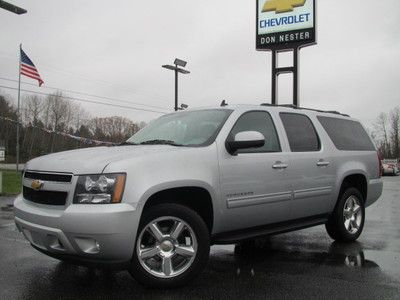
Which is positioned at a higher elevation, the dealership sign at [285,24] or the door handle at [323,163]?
the dealership sign at [285,24]

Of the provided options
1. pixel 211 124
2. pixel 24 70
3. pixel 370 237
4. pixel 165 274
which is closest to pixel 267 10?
pixel 24 70

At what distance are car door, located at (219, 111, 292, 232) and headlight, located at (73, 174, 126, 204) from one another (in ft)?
3.88

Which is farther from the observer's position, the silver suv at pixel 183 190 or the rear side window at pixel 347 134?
the rear side window at pixel 347 134

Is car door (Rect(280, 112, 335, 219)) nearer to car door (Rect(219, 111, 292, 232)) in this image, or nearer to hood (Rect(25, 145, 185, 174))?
car door (Rect(219, 111, 292, 232))

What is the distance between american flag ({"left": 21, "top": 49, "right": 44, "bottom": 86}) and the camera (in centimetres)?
2597

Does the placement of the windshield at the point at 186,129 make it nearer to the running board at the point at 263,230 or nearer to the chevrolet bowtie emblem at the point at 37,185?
the running board at the point at 263,230

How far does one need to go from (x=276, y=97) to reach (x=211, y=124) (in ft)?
52.4

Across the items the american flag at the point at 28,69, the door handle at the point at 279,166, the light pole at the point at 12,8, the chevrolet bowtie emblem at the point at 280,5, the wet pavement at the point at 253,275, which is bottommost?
the wet pavement at the point at 253,275

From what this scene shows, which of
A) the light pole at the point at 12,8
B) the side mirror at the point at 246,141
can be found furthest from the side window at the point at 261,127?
the light pole at the point at 12,8

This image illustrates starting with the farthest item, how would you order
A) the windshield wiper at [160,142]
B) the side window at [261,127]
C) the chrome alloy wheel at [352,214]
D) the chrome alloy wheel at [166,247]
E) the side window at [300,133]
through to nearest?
the chrome alloy wheel at [352,214]
the side window at [300,133]
the side window at [261,127]
the windshield wiper at [160,142]
the chrome alloy wheel at [166,247]

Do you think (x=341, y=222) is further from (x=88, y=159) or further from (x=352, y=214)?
(x=88, y=159)

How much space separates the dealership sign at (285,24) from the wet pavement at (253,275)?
48.5ft

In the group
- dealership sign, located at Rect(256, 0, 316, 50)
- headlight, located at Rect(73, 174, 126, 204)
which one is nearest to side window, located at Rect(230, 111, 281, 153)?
headlight, located at Rect(73, 174, 126, 204)

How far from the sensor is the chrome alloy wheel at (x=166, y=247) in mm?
4238
